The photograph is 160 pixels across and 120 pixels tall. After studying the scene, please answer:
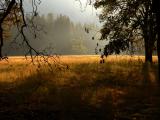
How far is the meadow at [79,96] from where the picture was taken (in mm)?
11953

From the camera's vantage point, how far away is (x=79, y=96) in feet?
49.2

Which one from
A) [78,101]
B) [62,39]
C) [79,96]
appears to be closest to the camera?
[78,101]

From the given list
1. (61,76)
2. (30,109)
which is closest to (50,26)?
(61,76)

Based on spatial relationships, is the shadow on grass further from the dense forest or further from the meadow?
the dense forest

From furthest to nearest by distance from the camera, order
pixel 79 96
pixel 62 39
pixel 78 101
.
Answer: pixel 62 39
pixel 79 96
pixel 78 101

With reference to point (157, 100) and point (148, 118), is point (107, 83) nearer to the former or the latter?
point (157, 100)

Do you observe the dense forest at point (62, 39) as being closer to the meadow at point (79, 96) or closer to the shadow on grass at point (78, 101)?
the meadow at point (79, 96)

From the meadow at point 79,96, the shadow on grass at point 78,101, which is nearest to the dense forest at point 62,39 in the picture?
the meadow at point 79,96

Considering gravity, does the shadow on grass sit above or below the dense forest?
below

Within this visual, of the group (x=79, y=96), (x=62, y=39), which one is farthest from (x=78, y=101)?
(x=62, y=39)

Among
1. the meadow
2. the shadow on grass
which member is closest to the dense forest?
the meadow

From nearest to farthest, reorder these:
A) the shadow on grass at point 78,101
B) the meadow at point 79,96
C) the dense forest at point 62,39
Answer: the shadow on grass at point 78,101, the meadow at point 79,96, the dense forest at point 62,39

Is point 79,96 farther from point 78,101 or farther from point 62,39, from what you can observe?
point 62,39

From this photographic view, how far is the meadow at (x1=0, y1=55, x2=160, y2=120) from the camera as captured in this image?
12.0 meters
